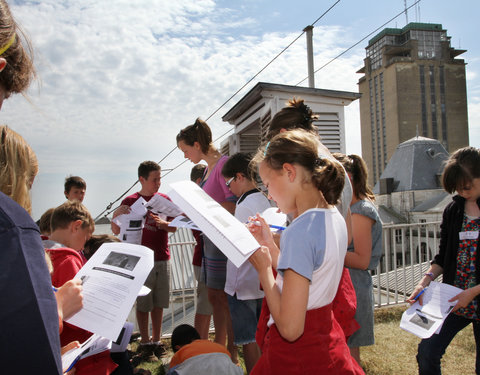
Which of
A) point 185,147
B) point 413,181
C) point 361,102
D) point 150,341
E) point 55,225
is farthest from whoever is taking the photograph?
point 361,102

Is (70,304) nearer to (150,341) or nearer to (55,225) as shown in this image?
(55,225)

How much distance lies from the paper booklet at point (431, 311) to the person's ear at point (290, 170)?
135cm

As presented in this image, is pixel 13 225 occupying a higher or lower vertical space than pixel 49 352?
higher

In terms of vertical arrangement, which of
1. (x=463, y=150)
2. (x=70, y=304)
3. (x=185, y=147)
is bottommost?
(x=70, y=304)

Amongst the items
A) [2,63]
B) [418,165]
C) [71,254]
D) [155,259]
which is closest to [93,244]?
[71,254]

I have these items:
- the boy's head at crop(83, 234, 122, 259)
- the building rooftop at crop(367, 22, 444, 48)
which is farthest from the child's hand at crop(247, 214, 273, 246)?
the building rooftop at crop(367, 22, 444, 48)

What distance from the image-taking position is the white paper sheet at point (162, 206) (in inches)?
132

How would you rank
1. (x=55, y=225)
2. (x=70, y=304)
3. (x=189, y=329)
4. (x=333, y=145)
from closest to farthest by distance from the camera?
(x=70, y=304), (x=55, y=225), (x=189, y=329), (x=333, y=145)

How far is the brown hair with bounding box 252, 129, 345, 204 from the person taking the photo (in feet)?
4.72

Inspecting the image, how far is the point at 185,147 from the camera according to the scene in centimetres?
338

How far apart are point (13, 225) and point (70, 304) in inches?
27.0

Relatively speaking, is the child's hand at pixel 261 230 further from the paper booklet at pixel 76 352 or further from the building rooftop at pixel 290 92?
the building rooftop at pixel 290 92

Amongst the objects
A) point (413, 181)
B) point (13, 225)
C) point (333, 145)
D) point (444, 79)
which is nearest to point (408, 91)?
point (444, 79)

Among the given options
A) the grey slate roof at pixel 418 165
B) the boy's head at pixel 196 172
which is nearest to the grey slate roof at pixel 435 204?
the grey slate roof at pixel 418 165
